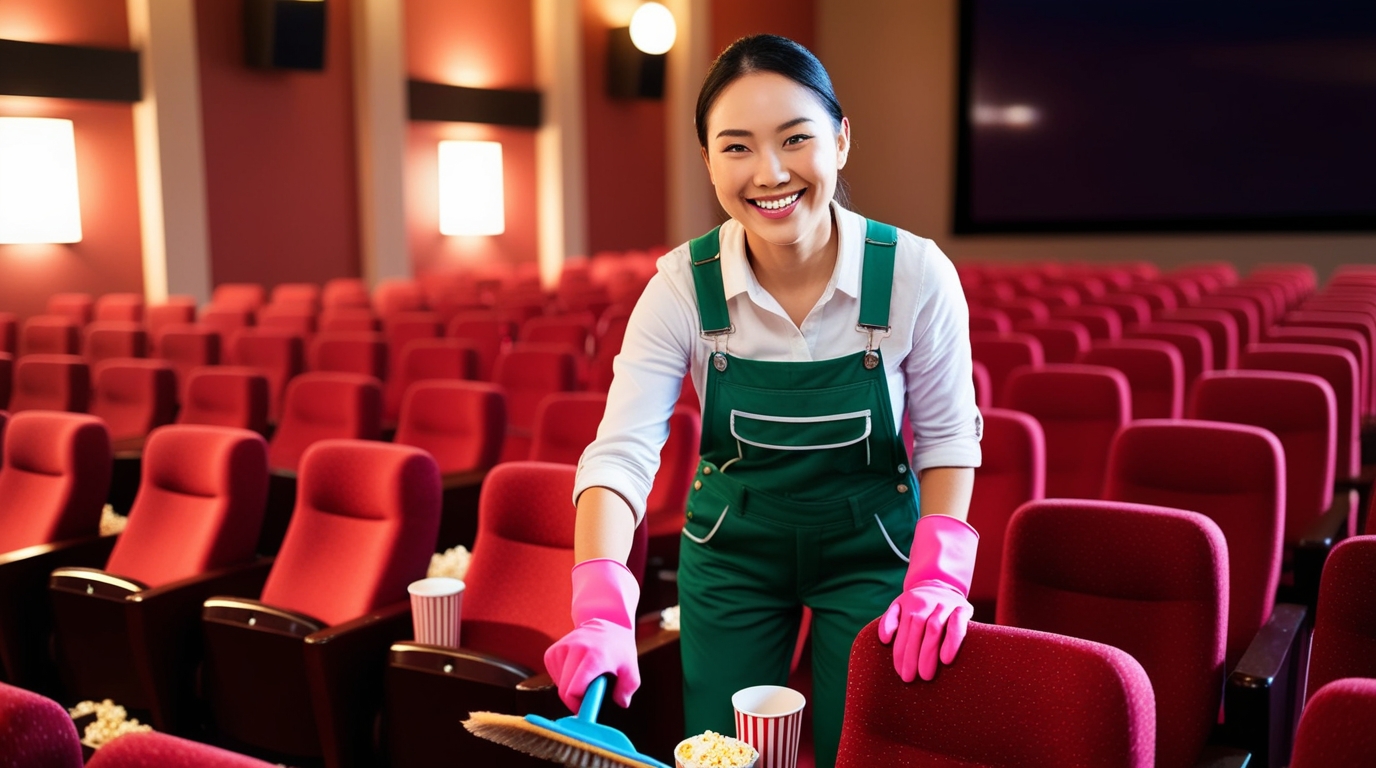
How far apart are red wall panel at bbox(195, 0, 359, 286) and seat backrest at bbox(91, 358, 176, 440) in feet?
16.2

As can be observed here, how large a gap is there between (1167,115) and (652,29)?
6.04 metres

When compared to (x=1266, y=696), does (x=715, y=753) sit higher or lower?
higher

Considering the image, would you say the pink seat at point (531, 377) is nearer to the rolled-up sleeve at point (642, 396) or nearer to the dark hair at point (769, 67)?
the rolled-up sleeve at point (642, 396)

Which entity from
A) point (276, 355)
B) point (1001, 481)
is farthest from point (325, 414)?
point (1001, 481)

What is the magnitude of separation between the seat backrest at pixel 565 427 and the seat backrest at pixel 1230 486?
1.48m

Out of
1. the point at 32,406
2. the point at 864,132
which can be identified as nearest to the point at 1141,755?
the point at 32,406

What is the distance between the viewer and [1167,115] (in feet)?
44.8

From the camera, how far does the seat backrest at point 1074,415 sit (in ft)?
11.4

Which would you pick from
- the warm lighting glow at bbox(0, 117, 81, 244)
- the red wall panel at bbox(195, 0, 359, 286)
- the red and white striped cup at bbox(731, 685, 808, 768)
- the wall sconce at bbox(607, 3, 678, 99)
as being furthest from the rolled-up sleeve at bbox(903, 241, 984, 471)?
the wall sconce at bbox(607, 3, 678, 99)

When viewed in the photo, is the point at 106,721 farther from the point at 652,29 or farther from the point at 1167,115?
the point at 1167,115

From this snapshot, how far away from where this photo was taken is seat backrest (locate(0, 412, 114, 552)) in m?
3.18

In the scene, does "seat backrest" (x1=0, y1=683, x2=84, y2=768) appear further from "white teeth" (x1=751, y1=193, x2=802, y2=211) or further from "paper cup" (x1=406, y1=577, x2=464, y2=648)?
"paper cup" (x1=406, y1=577, x2=464, y2=648)

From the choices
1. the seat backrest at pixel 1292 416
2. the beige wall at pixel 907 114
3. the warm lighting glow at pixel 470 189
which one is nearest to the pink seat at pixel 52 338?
the warm lighting glow at pixel 470 189

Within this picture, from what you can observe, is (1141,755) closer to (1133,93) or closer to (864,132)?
(1133,93)
